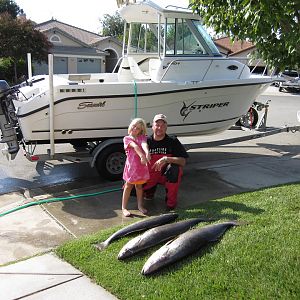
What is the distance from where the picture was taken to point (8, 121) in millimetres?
6902

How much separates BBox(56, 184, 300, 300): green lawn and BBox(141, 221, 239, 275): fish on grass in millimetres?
58

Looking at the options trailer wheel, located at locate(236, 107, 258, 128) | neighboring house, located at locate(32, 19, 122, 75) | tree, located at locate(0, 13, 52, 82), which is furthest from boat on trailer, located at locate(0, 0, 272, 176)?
neighboring house, located at locate(32, 19, 122, 75)

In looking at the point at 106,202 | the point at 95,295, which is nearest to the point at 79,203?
the point at 106,202

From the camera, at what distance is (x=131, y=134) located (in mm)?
5703

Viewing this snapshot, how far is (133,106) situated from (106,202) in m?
1.90

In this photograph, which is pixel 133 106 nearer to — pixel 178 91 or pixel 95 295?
pixel 178 91

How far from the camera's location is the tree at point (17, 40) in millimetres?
33188

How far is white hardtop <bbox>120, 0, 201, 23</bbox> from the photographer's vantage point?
8.10 meters

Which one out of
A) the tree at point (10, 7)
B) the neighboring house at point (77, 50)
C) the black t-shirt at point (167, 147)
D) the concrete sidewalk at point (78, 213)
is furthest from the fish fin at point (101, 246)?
the tree at point (10, 7)

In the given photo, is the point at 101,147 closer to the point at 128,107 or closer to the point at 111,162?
the point at 111,162

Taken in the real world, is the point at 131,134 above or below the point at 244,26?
below

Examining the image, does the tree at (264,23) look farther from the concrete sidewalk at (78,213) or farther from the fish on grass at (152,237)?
the concrete sidewalk at (78,213)

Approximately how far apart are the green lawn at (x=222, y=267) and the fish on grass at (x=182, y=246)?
0.06 meters

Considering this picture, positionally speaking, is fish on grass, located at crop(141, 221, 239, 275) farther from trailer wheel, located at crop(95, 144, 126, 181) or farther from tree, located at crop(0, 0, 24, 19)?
tree, located at crop(0, 0, 24, 19)
